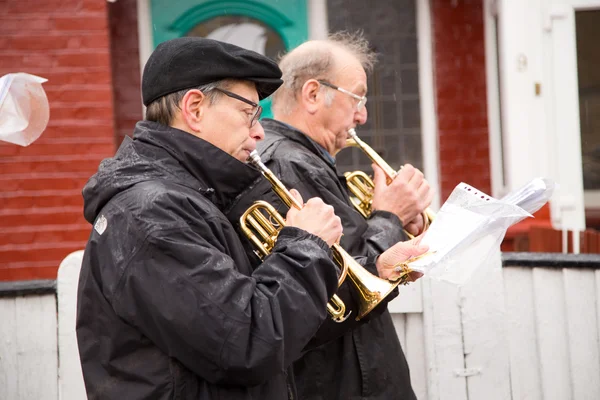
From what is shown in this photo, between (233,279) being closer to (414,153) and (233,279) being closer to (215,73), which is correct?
(215,73)

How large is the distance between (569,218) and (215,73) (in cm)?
452

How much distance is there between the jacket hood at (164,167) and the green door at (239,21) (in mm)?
4526

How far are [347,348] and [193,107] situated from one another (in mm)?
1011

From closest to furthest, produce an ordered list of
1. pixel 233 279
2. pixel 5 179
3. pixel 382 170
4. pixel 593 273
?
A: pixel 233 279 → pixel 382 170 → pixel 593 273 → pixel 5 179

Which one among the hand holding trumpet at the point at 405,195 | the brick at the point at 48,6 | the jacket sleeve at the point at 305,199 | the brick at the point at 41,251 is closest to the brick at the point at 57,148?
the brick at the point at 41,251

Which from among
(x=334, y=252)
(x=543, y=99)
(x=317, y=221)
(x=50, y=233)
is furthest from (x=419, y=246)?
(x=50, y=233)

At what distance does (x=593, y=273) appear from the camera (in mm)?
3426

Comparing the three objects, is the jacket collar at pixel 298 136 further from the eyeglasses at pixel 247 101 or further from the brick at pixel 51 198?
the brick at pixel 51 198

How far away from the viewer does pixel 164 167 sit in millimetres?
2010

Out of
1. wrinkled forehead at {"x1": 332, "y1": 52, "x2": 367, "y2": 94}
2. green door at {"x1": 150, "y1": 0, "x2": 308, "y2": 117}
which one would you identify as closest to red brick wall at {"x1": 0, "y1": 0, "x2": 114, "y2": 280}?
green door at {"x1": 150, "y1": 0, "x2": 308, "y2": 117}

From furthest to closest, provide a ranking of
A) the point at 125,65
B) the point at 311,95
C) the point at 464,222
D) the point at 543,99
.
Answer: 1. the point at 125,65
2. the point at 543,99
3. the point at 311,95
4. the point at 464,222

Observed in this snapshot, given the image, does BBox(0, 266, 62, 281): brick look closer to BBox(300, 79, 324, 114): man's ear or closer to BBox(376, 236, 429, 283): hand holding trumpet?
BBox(300, 79, 324, 114): man's ear

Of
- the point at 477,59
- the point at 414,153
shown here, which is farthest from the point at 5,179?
the point at 477,59

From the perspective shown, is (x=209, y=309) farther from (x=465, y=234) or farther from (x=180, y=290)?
(x=465, y=234)
